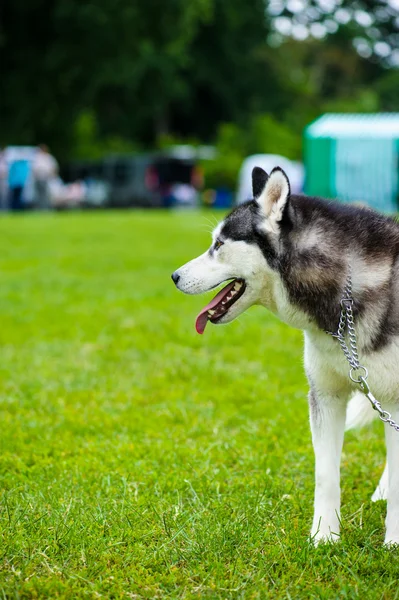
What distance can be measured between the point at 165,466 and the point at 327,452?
1.10 meters

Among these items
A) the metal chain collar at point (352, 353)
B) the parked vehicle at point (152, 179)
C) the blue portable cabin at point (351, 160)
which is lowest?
the parked vehicle at point (152, 179)

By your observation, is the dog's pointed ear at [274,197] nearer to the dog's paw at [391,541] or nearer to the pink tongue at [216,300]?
the pink tongue at [216,300]

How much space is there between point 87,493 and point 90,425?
1.10 metres

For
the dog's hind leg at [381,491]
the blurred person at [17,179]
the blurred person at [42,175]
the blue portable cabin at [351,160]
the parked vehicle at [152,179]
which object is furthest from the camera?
the parked vehicle at [152,179]

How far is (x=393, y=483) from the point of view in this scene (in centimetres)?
328

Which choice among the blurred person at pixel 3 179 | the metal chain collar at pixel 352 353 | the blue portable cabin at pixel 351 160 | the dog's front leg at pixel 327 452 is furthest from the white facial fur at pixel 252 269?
the blurred person at pixel 3 179

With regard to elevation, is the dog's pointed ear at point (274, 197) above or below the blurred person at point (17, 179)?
above

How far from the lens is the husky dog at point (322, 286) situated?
326 cm

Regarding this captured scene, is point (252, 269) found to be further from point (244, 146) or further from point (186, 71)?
point (186, 71)

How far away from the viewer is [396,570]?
10.0 feet

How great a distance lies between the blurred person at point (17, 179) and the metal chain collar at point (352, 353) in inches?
1113

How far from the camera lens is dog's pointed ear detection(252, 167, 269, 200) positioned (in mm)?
3355

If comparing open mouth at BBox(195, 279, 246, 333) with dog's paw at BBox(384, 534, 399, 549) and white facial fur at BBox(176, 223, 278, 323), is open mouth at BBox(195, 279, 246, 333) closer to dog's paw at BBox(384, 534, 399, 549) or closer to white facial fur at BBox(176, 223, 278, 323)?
white facial fur at BBox(176, 223, 278, 323)

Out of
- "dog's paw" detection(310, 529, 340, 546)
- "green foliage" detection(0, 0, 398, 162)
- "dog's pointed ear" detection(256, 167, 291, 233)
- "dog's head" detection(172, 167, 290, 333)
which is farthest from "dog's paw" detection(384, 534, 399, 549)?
"green foliage" detection(0, 0, 398, 162)
